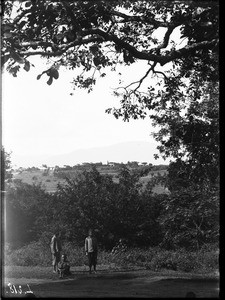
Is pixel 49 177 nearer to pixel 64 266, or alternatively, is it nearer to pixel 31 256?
pixel 31 256

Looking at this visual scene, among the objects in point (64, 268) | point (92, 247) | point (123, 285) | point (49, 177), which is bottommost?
point (123, 285)

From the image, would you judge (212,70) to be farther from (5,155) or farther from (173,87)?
(5,155)

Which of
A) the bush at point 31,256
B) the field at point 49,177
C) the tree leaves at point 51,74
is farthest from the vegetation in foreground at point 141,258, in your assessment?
the tree leaves at point 51,74

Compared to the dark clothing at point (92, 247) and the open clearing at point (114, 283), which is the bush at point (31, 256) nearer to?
the open clearing at point (114, 283)

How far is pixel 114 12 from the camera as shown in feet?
20.7

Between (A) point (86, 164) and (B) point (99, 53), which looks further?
(B) point (99, 53)

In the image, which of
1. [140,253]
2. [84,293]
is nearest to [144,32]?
[140,253]

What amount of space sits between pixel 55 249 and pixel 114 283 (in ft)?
2.45

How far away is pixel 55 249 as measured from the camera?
5395 millimetres

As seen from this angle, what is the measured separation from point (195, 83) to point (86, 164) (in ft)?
7.20

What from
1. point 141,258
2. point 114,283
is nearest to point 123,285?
point 114,283

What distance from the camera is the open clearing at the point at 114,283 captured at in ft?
16.3

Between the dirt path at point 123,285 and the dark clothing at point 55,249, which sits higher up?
the dark clothing at point 55,249

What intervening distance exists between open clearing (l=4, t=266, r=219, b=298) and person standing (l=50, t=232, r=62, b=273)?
89 mm
